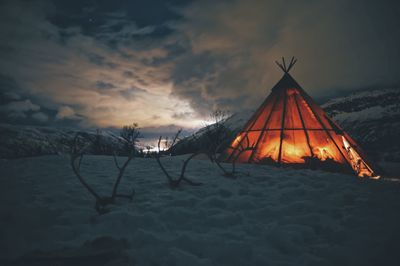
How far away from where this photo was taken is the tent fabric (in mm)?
5863

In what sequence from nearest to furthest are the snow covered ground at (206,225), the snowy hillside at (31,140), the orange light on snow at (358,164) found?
the snow covered ground at (206,225) → the orange light on snow at (358,164) → the snowy hillside at (31,140)

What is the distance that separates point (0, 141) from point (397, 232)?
91538 mm

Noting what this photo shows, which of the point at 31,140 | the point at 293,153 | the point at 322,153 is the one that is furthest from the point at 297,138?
the point at 31,140

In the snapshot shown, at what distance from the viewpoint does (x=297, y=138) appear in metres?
6.26

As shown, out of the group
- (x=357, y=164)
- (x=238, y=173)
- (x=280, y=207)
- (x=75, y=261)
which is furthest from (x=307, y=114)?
(x=75, y=261)

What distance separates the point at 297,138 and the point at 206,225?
4900mm

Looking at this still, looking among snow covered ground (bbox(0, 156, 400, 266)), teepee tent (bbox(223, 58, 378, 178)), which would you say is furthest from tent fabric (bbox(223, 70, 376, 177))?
snow covered ground (bbox(0, 156, 400, 266))

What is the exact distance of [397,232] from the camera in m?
2.07

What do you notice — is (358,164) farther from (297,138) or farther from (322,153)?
(297,138)

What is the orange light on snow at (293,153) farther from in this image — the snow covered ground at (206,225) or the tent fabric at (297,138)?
the snow covered ground at (206,225)

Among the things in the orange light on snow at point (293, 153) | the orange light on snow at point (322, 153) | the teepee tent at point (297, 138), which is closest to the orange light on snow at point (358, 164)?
the teepee tent at point (297, 138)

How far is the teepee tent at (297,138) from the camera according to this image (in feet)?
19.2

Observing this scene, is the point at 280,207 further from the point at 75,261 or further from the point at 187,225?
the point at 75,261

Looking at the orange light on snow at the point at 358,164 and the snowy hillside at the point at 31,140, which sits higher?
Answer: the snowy hillside at the point at 31,140
